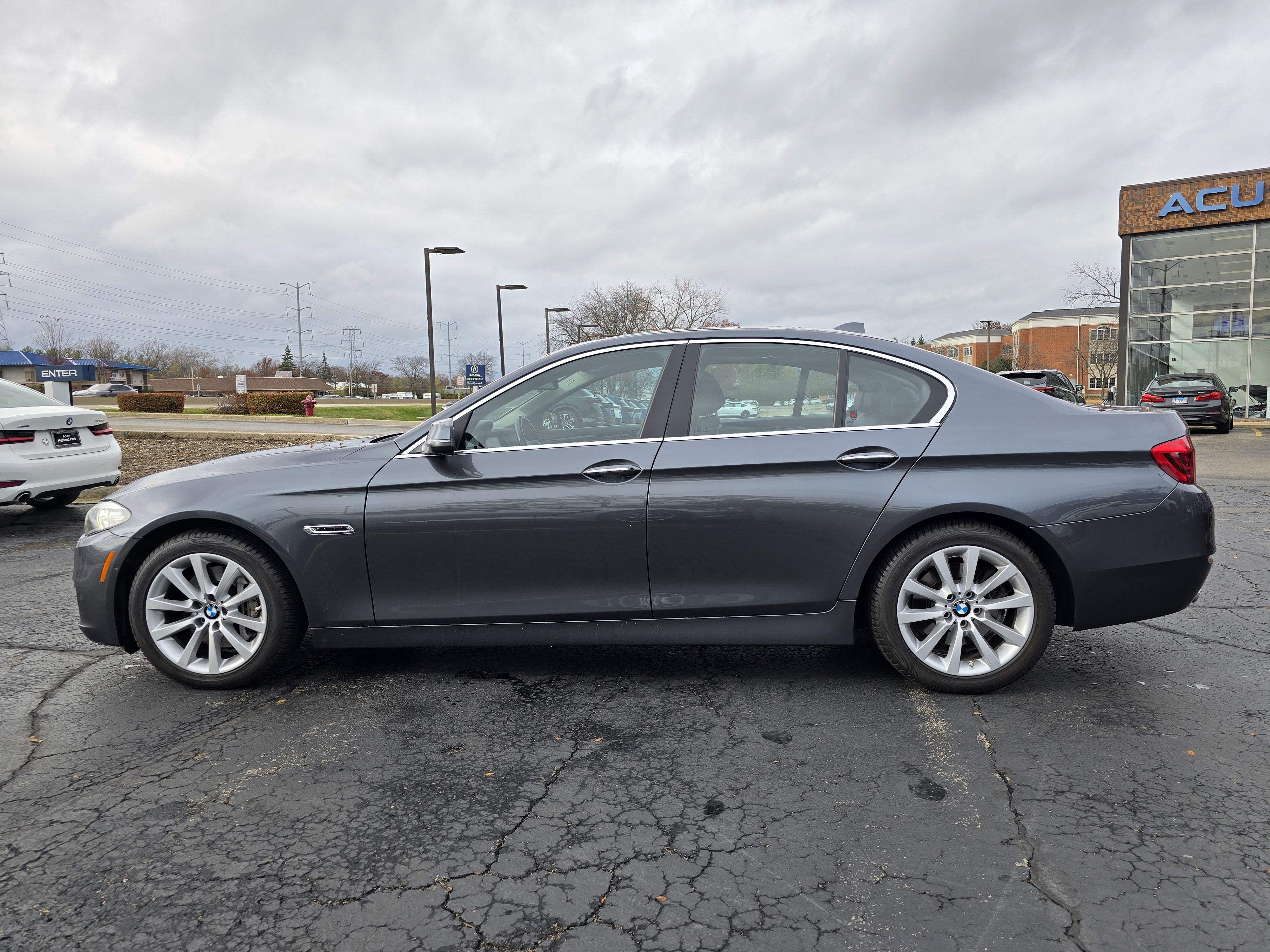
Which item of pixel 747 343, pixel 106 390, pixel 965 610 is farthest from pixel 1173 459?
pixel 106 390

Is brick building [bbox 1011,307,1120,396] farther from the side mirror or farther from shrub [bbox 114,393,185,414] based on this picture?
the side mirror

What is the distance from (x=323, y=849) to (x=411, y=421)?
33655mm

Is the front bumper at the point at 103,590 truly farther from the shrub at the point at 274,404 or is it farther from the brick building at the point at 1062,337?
the brick building at the point at 1062,337

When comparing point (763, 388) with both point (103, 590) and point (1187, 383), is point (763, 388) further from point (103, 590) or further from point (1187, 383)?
point (1187, 383)

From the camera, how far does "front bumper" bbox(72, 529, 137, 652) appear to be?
380cm

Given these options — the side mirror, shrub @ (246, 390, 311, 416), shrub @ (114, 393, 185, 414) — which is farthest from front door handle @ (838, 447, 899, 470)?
shrub @ (246, 390, 311, 416)

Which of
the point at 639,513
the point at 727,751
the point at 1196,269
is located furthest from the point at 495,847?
the point at 1196,269

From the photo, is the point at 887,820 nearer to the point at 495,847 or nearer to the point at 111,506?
the point at 495,847

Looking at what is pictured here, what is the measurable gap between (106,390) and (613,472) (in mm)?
82991

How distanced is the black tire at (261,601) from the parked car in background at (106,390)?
239 ft

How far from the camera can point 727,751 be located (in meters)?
3.12

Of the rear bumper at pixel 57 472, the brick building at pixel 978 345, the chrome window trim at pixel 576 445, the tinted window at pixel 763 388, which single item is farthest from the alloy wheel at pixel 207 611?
the brick building at pixel 978 345

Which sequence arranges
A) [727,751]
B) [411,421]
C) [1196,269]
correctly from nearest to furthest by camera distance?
[727,751] < [1196,269] < [411,421]

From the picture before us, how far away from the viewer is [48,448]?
8.00 m
